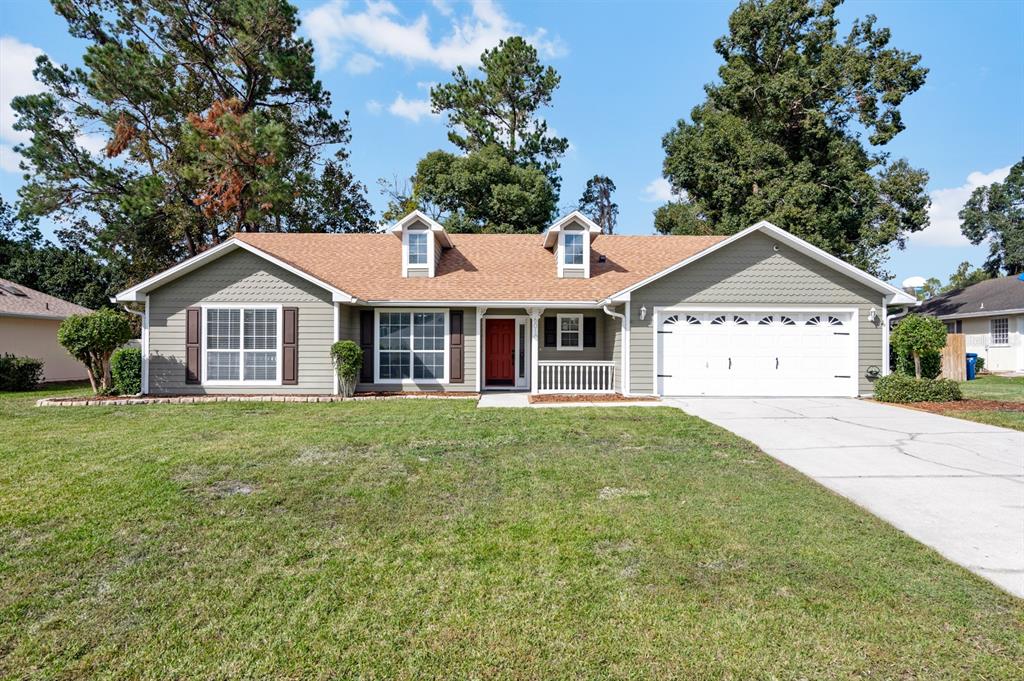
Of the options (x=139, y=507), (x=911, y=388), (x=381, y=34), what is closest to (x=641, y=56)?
(x=381, y=34)

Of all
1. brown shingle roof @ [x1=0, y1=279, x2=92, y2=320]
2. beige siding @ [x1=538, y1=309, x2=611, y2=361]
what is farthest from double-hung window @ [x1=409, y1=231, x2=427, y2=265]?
brown shingle roof @ [x1=0, y1=279, x2=92, y2=320]

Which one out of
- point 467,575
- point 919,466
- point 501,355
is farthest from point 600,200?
point 467,575

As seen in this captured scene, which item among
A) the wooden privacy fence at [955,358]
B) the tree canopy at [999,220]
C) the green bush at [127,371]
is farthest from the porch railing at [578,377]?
the tree canopy at [999,220]

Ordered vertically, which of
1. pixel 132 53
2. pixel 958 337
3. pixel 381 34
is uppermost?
pixel 132 53

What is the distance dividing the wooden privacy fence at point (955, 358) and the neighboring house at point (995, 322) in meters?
6.01

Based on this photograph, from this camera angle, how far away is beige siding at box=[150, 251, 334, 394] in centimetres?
1255

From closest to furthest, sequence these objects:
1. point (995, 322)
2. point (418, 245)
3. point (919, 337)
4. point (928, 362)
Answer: point (919, 337) → point (928, 362) → point (418, 245) → point (995, 322)

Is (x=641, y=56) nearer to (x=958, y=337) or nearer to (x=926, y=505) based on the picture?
(x=926, y=505)

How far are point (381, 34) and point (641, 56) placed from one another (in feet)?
24.1

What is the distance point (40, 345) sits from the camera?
17578 millimetres

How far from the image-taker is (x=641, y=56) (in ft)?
45.6

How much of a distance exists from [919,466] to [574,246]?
10478 mm

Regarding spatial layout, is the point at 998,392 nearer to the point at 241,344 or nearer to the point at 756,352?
the point at 756,352

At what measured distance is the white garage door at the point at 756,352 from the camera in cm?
1279
